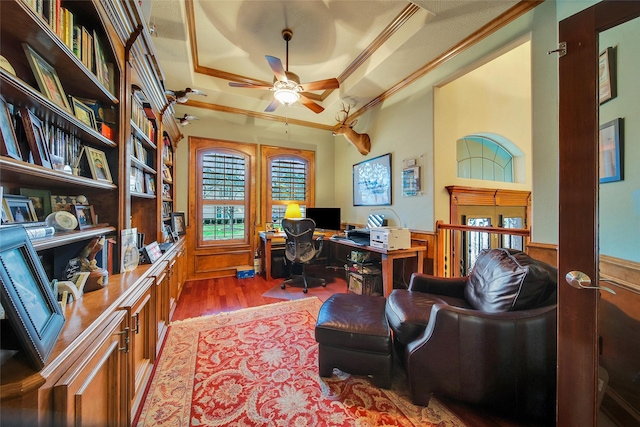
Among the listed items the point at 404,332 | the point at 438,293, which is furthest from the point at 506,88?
the point at 404,332

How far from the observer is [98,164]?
1.41 meters

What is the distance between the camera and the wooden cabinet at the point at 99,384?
69 cm

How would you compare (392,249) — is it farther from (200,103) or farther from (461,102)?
(200,103)

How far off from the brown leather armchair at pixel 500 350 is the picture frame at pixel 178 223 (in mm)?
3204

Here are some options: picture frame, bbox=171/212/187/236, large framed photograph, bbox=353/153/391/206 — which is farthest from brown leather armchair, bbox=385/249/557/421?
picture frame, bbox=171/212/187/236

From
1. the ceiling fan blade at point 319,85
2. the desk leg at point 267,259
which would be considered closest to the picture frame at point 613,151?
the ceiling fan blade at point 319,85

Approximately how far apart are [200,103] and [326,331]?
3.92m

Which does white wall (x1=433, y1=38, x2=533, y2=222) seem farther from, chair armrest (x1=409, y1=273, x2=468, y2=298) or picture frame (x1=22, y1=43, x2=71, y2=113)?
picture frame (x1=22, y1=43, x2=71, y2=113)

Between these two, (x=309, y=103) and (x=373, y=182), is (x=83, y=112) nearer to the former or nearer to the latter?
(x=309, y=103)

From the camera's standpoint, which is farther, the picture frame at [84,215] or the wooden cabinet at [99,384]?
the picture frame at [84,215]

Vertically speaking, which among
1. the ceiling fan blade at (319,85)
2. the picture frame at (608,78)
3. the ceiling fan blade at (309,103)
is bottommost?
the picture frame at (608,78)

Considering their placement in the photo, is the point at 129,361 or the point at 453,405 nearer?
the point at 129,361

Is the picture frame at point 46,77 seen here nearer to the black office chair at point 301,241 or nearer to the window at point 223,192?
the black office chair at point 301,241

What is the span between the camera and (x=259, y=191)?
4.38m
